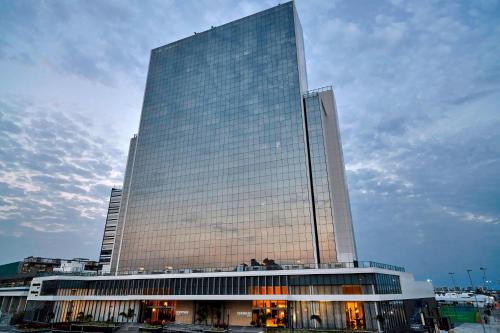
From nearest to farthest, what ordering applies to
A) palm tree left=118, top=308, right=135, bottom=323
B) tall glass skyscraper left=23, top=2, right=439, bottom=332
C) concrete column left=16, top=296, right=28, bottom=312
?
tall glass skyscraper left=23, top=2, right=439, bottom=332
palm tree left=118, top=308, right=135, bottom=323
concrete column left=16, top=296, right=28, bottom=312

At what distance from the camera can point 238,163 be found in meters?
92.6

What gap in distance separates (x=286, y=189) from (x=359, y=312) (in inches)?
1383

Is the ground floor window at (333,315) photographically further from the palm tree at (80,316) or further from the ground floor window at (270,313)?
the palm tree at (80,316)

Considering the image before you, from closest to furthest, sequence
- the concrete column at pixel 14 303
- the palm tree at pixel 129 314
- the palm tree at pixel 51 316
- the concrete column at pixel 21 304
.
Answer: the palm tree at pixel 129 314, the palm tree at pixel 51 316, the concrete column at pixel 21 304, the concrete column at pixel 14 303

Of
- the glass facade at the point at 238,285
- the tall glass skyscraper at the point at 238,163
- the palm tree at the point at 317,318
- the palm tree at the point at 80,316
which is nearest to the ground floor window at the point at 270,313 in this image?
the glass facade at the point at 238,285

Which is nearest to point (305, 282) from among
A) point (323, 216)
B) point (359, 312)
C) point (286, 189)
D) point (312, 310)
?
point (312, 310)

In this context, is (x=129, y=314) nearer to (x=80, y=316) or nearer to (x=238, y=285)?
(x=80, y=316)

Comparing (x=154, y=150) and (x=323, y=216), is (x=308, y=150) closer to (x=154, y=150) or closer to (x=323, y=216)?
(x=323, y=216)

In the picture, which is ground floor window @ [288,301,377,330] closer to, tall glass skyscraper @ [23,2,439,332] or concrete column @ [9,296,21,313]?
tall glass skyscraper @ [23,2,439,332]

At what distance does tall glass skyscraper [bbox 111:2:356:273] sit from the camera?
81.2 metres

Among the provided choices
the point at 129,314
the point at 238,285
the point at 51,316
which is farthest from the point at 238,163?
the point at 51,316

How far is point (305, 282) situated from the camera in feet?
203

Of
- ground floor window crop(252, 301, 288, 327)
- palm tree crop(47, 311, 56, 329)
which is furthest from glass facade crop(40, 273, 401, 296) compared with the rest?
palm tree crop(47, 311, 56, 329)

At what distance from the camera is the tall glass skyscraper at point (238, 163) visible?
3196 inches
